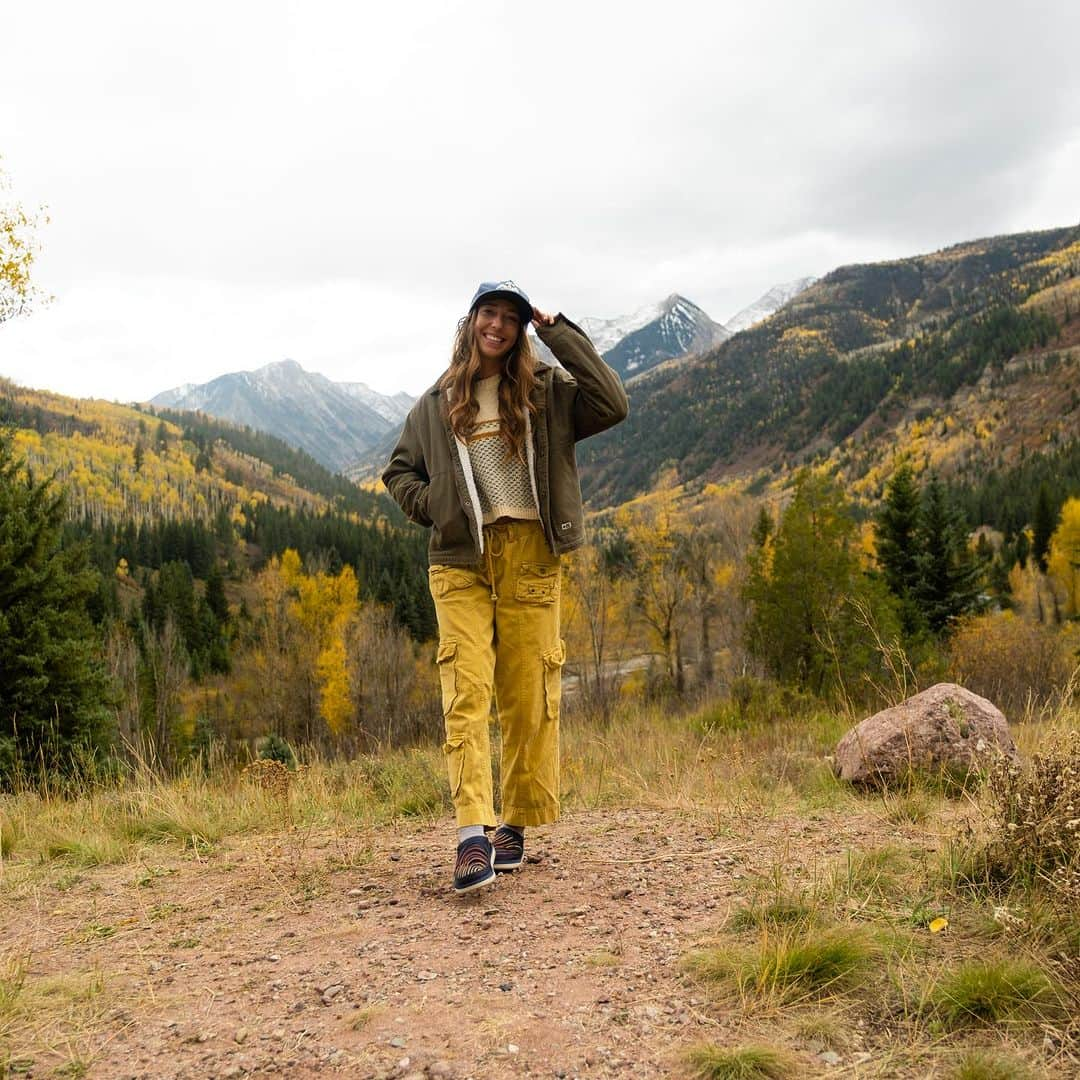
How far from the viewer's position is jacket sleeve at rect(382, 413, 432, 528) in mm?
3566

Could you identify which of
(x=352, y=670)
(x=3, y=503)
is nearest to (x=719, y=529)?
(x=352, y=670)

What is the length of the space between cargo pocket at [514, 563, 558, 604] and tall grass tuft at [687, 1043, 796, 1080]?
1.88 m

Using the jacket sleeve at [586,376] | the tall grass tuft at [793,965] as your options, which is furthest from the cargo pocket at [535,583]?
the tall grass tuft at [793,965]

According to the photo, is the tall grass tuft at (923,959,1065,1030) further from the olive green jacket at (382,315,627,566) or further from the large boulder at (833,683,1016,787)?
the large boulder at (833,683,1016,787)

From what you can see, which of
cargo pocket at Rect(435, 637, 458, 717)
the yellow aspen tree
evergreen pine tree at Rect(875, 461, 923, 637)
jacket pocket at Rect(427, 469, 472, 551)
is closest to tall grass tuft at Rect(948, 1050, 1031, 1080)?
cargo pocket at Rect(435, 637, 458, 717)

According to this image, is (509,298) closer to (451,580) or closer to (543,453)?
(543,453)

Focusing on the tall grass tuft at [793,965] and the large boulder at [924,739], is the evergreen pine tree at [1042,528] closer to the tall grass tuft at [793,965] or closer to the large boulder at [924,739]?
the large boulder at [924,739]

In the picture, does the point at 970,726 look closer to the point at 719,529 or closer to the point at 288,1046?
the point at 288,1046

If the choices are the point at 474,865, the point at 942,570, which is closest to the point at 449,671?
the point at 474,865

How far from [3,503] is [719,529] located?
3168 centimetres

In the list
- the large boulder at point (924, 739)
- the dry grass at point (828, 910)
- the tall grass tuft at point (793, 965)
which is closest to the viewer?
the dry grass at point (828, 910)

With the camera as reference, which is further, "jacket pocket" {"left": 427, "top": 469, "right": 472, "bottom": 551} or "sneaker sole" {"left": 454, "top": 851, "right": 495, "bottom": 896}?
"jacket pocket" {"left": 427, "top": 469, "right": 472, "bottom": 551}

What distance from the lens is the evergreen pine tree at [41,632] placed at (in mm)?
14211

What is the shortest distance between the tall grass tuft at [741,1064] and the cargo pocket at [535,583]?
1.88 metres
